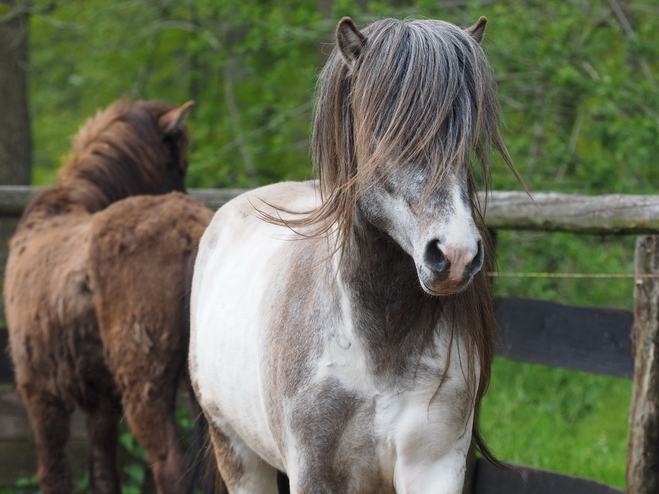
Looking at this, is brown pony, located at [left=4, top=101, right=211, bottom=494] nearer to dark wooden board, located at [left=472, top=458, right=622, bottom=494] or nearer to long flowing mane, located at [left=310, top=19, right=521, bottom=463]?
dark wooden board, located at [left=472, top=458, right=622, bottom=494]

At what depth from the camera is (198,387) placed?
2.90 metres

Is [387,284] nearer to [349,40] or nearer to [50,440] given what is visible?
[349,40]

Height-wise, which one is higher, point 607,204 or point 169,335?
point 607,204

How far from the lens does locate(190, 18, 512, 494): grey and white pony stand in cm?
186

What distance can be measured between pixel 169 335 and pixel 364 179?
5.98 ft

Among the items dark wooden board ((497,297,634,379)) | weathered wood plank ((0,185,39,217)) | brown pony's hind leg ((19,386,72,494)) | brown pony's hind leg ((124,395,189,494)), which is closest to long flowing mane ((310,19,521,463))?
dark wooden board ((497,297,634,379))

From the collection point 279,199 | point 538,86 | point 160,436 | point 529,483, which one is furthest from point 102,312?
point 538,86

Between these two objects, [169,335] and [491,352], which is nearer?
[491,352]

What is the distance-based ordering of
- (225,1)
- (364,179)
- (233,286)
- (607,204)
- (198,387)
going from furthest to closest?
(225,1) < (607,204) < (198,387) < (233,286) < (364,179)

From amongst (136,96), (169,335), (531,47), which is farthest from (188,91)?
(169,335)

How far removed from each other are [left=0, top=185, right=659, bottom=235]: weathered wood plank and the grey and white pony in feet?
2.87

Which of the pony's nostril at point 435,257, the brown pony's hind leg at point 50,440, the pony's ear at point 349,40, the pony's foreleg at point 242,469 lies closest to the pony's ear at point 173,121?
the brown pony's hind leg at point 50,440

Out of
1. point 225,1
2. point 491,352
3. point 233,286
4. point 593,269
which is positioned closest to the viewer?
point 491,352

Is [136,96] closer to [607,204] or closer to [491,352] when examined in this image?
[607,204]
